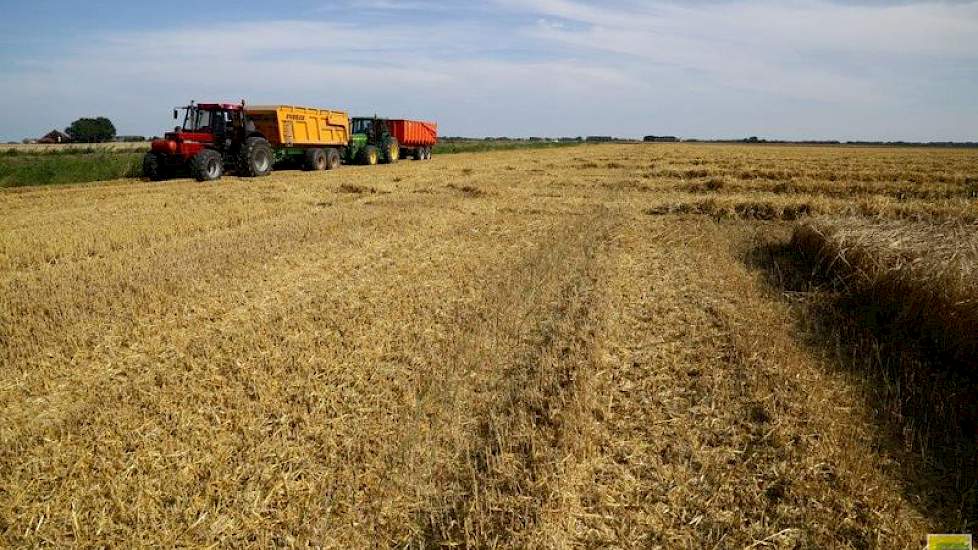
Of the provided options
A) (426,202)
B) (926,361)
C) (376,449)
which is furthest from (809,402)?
(426,202)

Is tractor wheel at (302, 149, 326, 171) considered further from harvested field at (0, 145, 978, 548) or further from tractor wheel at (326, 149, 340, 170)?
harvested field at (0, 145, 978, 548)

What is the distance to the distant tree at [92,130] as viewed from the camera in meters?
78.2

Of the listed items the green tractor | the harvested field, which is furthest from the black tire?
the green tractor

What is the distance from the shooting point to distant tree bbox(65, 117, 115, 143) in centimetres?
7819

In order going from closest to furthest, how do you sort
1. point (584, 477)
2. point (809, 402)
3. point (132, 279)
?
1. point (584, 477)
2. point (809, 402)
3. point (132, 279)

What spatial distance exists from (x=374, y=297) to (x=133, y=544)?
3933mm

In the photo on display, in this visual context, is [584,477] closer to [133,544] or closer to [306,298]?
[133,544]

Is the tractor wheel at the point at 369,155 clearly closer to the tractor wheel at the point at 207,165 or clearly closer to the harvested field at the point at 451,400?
the tractor wheel at the point at 207,165

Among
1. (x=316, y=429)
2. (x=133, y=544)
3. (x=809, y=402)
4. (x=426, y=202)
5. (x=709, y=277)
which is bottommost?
(x=133, y=544)

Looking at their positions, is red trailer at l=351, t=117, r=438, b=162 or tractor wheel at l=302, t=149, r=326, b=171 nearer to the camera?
tractor wheel at l=302, t=149, r=326, b=171

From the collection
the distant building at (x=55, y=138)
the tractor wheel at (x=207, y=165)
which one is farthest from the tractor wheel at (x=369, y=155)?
the distant building at (x=55, y=138)

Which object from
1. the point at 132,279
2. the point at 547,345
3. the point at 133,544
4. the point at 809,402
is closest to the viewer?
the point at 133,544

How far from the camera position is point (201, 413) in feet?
13.3

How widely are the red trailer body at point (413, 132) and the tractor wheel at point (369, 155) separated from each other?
4.13 m
